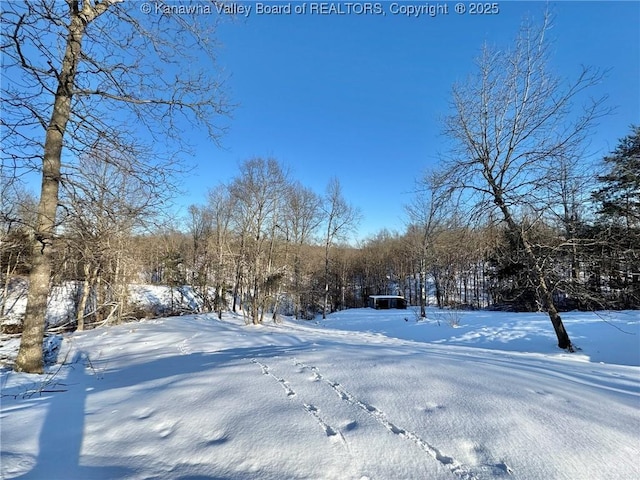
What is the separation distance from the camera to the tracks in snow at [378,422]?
1.83 meters

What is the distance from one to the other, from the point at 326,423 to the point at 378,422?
14.5 inches

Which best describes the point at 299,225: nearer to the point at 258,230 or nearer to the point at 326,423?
the point at 258,230

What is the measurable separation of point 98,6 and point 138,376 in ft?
17.3

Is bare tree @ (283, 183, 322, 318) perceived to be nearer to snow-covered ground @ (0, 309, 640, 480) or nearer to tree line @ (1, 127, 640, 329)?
tree line @ (1, 127, 640, 329)

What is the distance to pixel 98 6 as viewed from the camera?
4777 mm

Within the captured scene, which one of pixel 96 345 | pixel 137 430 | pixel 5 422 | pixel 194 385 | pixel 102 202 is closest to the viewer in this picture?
pixel 137 430

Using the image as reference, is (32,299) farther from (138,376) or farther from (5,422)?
(5,422)

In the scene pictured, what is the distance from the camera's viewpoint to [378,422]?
2.31 metres

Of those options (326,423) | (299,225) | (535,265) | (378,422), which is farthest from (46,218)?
(299,225)

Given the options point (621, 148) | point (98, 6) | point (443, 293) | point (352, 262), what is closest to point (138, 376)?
point (98, 6)

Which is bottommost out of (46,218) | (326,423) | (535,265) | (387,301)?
(326,423)

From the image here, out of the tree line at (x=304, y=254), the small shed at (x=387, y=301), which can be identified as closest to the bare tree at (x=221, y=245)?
the tree line at (x=304, y=254)

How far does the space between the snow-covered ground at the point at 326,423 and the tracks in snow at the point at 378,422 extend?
1 centimetres

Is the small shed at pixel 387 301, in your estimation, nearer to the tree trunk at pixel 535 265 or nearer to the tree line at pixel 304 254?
the tree line at pixel 304 254
